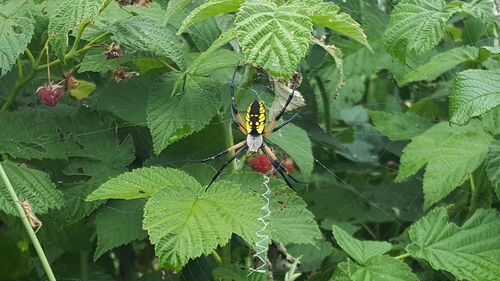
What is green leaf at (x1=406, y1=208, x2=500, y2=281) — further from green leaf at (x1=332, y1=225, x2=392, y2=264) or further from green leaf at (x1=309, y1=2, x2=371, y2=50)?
green leaf at (x1=309, y1=2, x2=371, y2=50)

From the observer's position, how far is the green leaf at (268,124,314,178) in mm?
2047

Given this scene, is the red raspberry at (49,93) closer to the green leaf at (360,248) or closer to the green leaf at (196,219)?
the green leaf at (196,219)

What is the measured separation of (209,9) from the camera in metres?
1.69

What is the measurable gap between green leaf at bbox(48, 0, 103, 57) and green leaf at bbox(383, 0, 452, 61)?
836 millimetres

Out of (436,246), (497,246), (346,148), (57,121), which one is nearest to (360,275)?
(436,246)

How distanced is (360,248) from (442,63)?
2.17 feet

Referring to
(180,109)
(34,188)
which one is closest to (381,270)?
(180,109)

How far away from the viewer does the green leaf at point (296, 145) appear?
6.72 feet

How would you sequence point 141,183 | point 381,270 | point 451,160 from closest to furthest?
point 141,183
point 381,270
point 451,160

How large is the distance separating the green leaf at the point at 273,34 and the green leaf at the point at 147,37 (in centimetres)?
26

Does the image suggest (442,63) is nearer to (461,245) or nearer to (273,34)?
(461,245)

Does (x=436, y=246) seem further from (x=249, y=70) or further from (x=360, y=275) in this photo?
(x=249, y=70)

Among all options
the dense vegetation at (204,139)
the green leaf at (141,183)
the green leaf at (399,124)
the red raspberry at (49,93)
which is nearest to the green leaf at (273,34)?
the dense vegetation at (204,139)

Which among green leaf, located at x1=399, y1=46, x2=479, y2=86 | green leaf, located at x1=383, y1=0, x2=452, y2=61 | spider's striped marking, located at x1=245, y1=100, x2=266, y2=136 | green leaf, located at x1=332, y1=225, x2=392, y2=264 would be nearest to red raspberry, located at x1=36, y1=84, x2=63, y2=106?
spider's striped marking, located at x1=245, y1=100, x2=266, y2=136
